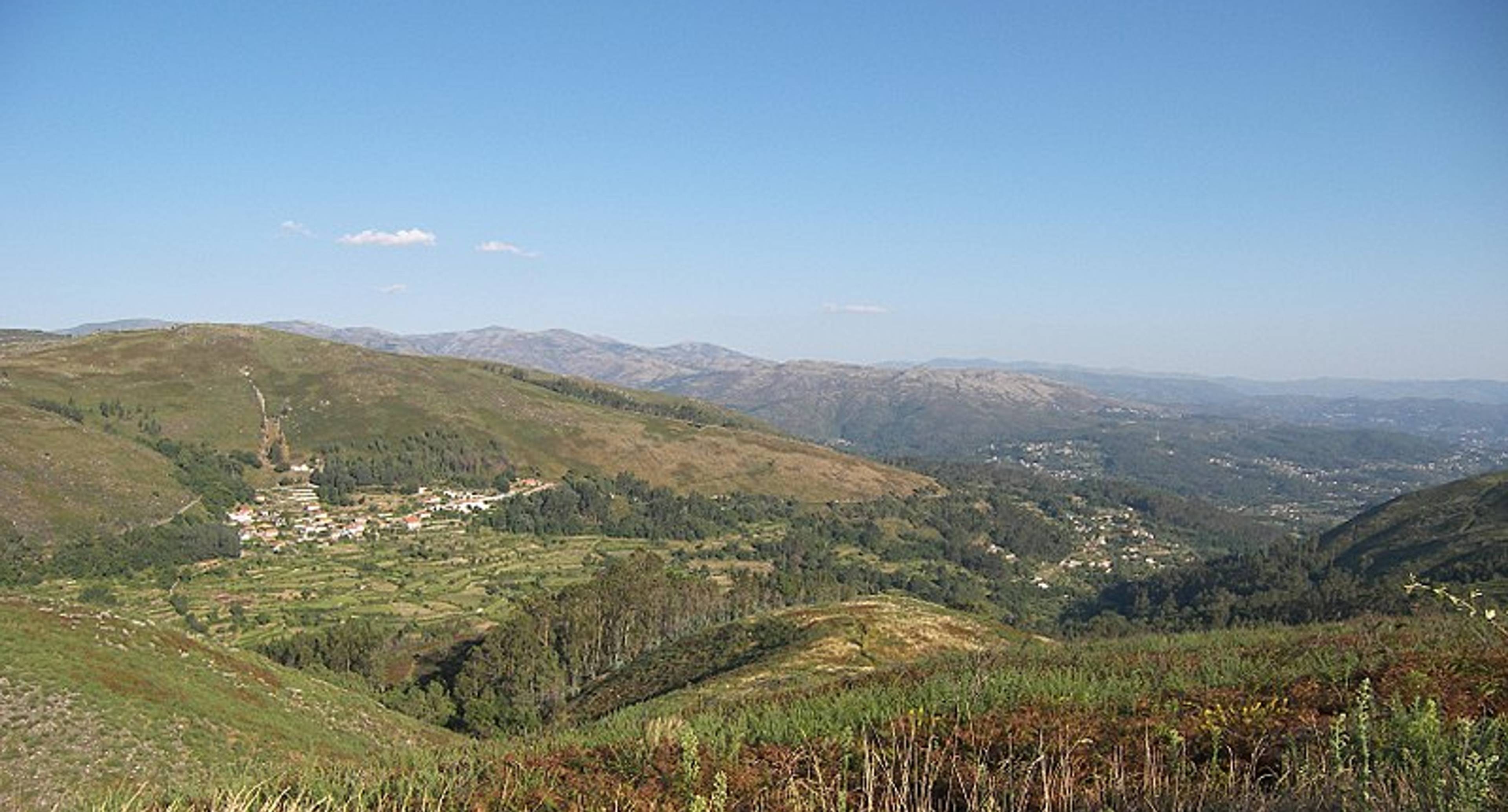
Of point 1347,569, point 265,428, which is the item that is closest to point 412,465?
point 265,428

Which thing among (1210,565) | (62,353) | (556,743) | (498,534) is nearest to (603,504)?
(498,534)

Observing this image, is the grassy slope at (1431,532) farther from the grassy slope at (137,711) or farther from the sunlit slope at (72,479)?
the sunlit slope at (72,479)

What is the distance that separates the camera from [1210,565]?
469 ft

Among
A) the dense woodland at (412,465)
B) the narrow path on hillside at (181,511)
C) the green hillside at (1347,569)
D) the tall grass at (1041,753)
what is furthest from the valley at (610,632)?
the green hillside at (1347,569)

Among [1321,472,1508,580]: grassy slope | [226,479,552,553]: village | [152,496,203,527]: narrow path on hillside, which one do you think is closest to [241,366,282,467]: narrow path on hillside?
[226,479,552,553]: village

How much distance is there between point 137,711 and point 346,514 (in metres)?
138

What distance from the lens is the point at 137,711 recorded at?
21.9 metres

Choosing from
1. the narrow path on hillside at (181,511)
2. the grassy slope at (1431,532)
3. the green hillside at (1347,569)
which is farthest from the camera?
the narrow path on hillside at (181,511)

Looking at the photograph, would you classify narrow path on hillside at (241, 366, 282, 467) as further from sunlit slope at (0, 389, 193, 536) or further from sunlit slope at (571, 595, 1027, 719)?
sunlit slope at (571, 595, 1027, 719)

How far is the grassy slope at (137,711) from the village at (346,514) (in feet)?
361

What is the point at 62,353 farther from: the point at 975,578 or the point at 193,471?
the point at 975,578

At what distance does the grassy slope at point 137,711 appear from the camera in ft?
59.5

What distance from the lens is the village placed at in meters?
132

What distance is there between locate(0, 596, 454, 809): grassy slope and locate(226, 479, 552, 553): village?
110 m
